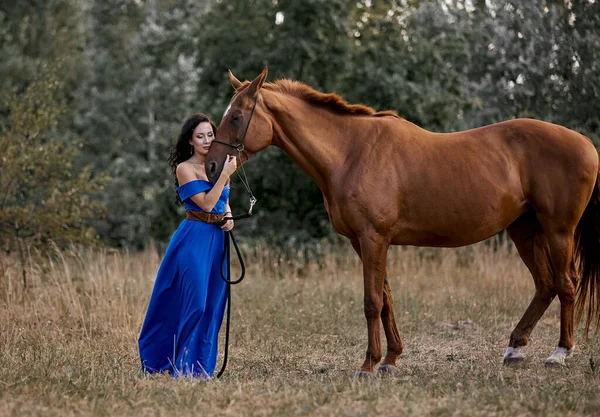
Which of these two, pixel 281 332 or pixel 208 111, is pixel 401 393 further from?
pixel 208 111

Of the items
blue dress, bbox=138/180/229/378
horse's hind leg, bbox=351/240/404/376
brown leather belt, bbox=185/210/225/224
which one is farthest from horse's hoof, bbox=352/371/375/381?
brown leather belt, bbox=185/210/225/224

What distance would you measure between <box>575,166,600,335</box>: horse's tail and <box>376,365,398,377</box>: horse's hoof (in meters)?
1.79

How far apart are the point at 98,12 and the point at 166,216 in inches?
573

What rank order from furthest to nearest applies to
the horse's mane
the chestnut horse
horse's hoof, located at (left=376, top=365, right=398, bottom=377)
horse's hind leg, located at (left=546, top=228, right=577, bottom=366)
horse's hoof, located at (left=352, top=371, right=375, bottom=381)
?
horse's hind leg, located at (left=546, top=228, right=577, bottom=366)
the horse's mane
horse's hoof, located at (left=376, top=365, right=398, bottom=377)
the chestnut horse
horse's hoof, located at (left=352, top=371, right=375, bottom=381)

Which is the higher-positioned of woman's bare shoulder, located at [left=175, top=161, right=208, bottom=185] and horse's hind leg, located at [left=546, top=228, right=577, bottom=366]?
woman's bare shoulder, located at [left=175, top=161, right=208, bottom=185]

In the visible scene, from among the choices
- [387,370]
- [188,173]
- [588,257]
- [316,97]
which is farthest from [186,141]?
[588,257]

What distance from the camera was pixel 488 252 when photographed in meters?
11.9

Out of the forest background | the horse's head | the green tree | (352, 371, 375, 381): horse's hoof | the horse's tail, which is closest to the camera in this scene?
(352, 371, 375, 381): horse's hoof

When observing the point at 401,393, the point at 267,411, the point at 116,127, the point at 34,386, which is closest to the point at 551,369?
the point at 401,393

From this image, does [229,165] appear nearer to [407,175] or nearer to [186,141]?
[186,141]

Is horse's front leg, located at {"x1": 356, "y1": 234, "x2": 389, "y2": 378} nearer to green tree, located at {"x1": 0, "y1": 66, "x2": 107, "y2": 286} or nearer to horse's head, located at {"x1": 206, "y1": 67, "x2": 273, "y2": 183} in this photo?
horse's head, located at {"x1": 206, "y1": 67, "x2": 273, "y2": 183}

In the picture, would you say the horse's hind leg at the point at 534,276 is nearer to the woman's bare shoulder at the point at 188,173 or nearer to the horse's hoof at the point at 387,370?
the horse's hoof at the point at 387,370

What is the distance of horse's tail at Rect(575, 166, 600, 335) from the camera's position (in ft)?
21.4

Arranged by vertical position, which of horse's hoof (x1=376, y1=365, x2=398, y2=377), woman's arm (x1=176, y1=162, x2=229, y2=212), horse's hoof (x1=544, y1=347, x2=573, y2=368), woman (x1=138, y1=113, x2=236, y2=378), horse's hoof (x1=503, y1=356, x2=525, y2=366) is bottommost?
horse's hoof (x1=376, y1=365, x2=398, y2=377)
